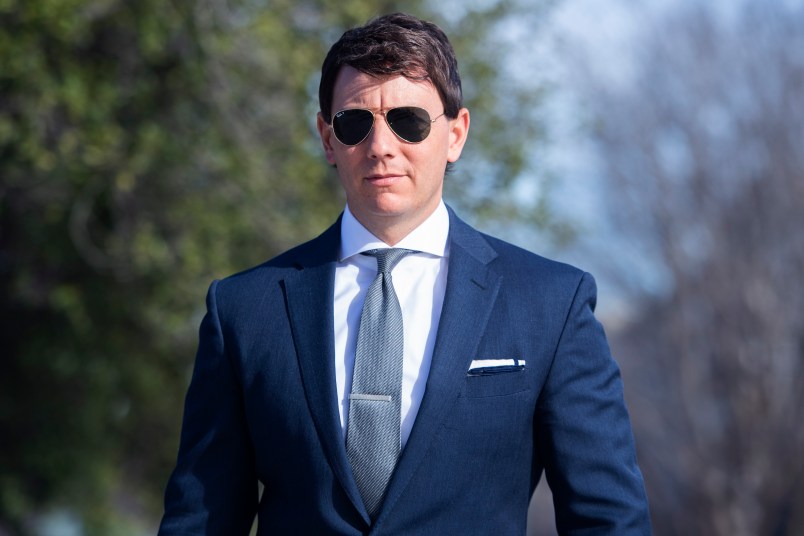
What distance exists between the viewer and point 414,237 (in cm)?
276

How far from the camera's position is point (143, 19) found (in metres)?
8.76

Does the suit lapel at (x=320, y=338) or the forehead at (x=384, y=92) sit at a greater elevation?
the forehead at (x=384, y=92)

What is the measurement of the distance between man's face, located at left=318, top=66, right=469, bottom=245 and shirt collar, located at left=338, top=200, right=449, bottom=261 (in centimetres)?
2

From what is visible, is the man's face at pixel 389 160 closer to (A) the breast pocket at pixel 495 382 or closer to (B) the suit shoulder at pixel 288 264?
(B) the suit shoulder at pixel 288 264

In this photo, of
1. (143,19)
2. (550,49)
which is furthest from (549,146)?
(143,19)

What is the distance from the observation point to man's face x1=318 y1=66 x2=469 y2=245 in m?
2.66

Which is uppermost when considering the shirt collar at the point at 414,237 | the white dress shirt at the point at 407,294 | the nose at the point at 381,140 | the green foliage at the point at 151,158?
the green foliage at the point at 151,158

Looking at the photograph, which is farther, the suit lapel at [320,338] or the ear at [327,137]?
the ear at [327,137]

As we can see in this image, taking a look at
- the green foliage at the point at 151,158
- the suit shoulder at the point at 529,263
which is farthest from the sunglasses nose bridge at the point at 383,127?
the green foliage at the point at 151,158

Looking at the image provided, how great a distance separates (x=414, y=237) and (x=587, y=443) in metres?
0.63

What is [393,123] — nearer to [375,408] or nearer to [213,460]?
[375,408]

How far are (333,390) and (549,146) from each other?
1023 cm

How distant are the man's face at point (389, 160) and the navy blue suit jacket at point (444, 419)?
15cm

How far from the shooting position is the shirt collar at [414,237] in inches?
109
